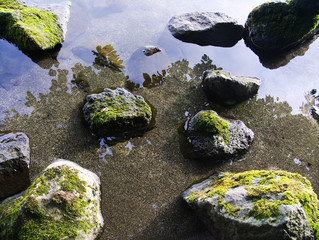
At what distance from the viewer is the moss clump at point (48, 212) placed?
3205 mm

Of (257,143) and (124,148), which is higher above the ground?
(257,143)

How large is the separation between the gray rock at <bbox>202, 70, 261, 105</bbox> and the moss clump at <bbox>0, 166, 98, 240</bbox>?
365 cm

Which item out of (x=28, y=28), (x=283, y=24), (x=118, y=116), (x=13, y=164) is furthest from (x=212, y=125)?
(x=28, y=28)

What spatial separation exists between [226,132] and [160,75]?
7.84 feet

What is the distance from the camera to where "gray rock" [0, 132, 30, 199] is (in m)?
3.90

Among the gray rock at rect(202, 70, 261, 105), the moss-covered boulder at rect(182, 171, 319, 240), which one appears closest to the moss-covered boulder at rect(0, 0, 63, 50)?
the gray rock at rect(202, 70, 261, 105)

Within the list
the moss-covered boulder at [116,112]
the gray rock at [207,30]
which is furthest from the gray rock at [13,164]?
the gray rock at [207,30]

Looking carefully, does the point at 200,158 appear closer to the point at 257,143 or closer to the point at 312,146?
the point at 257,143

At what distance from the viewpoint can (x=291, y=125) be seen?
5703 mm

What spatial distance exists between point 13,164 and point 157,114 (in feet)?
9.46

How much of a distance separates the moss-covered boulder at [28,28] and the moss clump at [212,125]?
4223 millimetres

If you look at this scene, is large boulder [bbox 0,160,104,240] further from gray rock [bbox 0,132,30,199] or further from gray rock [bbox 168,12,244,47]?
gray rock [bbox 168,12,244,47]

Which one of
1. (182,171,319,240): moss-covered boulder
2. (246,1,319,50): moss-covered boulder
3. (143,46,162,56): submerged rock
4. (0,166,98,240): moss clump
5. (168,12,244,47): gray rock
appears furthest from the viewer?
(168,12,244,47): gray rock

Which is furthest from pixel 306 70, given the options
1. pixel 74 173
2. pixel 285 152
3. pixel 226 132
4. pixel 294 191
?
pixel 74 173
